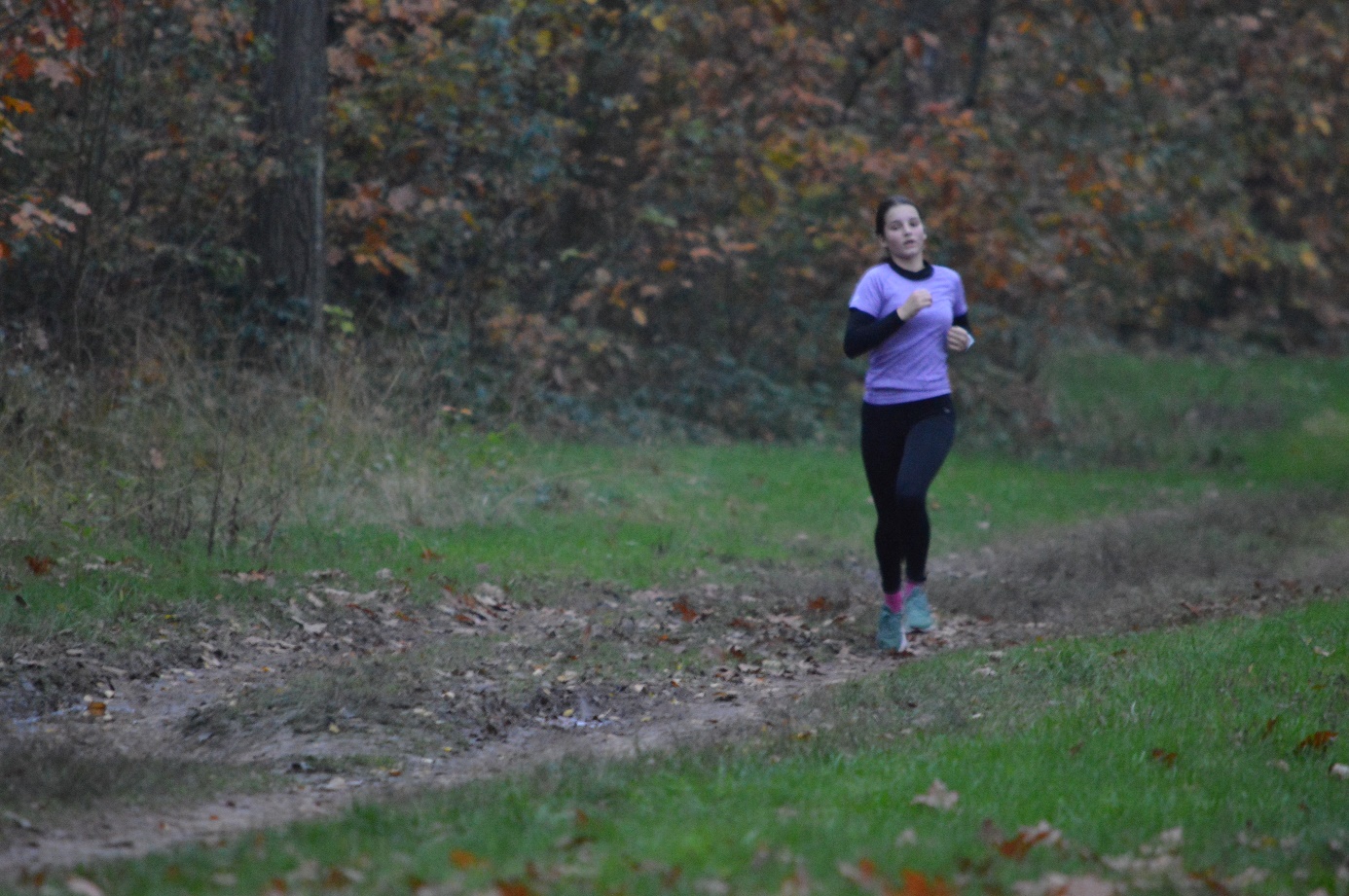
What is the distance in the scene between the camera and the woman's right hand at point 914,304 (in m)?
7.32

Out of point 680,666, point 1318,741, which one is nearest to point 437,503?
point 680,666

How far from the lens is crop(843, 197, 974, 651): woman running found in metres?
7.66

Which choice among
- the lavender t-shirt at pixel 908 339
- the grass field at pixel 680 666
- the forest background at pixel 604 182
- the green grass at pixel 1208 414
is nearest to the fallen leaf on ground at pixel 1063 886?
the grass field at pixel 680 666

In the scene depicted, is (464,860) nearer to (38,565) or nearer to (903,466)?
(903,466)

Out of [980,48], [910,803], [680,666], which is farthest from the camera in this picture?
[980,48]

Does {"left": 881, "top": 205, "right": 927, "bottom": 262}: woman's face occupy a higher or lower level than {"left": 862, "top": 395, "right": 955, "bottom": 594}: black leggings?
higher

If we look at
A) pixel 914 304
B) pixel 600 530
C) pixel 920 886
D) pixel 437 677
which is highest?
pixel 914 304

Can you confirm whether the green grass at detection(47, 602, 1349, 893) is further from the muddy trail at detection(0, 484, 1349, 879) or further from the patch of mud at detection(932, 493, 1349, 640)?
the patch of mud at detection(932, 493, 1349, 640)

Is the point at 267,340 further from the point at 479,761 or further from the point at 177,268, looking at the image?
the point at 479,761

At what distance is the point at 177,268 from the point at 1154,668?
30.1ft

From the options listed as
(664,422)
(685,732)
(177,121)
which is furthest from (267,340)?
(685,732)

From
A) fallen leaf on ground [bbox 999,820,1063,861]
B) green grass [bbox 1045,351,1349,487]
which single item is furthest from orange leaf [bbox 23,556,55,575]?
green grass [bbox 1045,351,1349,487]

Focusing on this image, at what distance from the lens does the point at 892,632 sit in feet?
26.5

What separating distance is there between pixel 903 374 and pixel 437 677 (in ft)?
9.47
